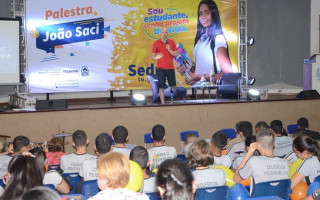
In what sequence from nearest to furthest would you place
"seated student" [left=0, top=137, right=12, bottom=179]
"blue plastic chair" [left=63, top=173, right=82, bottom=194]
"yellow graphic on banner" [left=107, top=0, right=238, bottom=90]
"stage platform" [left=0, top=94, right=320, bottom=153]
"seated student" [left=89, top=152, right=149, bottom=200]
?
1. "seated student" [left=89, top=152, right=149, bottom=200]
2. "blue plastic chair" [left=63, top=173, right=82, bottom=194]
3. "seated student" [left=0, top=137, right=12, bottom=179]
4. "stage platform" [left=0, top=94, right=320, bottom=153]
5. "yellow graphic on banner" [left=107, top=0, right=238, bottom=90]

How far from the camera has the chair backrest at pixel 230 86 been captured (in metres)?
10.7

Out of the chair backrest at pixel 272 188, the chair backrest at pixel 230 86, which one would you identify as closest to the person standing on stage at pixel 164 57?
the chair backrest at pixel 230 86

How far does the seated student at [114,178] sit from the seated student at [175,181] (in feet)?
1.01

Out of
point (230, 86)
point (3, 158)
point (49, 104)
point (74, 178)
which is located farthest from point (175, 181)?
point (230, 86)

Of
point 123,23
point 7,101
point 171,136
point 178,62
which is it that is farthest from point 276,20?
point 7,101

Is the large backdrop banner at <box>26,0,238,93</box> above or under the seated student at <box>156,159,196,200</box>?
above

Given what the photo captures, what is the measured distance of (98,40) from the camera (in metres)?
11.4

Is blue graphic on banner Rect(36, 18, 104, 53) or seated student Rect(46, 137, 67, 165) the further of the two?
blue graphic on banner Rect(36, 18, 104, 53)

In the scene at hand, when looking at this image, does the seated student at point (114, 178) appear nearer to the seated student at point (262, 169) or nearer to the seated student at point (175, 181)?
the seated student at point (175, 181)

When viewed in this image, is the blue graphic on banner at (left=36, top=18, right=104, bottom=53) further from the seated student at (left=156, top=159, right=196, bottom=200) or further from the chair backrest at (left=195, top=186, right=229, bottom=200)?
the seated student at (left=156, top=159, right=196, bottom=200)

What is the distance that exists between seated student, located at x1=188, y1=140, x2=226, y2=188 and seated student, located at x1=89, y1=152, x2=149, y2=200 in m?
0.98

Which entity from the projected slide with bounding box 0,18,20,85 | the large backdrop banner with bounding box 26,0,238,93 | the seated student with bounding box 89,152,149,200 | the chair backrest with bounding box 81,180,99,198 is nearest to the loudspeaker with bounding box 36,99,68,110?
the projected slide with bounding box 0,18,20,85

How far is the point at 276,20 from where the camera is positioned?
14.1m

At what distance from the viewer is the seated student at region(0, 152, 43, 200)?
93.2 inches
